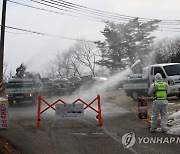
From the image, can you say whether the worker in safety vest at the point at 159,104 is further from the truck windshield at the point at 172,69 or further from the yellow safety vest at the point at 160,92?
the truck windshield at the point at 172,69

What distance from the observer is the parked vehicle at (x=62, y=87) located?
35.3m

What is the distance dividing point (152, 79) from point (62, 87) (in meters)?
15.3

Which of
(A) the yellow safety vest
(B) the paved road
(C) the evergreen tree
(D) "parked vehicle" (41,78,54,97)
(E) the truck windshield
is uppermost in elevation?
(C) the evergreen tree

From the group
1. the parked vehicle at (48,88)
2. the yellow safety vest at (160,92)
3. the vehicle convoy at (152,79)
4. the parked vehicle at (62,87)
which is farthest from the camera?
the parked vehicle at (62,87)

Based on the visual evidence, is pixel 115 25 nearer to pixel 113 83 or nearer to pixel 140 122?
pixel 113 83

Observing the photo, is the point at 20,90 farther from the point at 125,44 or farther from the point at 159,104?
the point at 125,44

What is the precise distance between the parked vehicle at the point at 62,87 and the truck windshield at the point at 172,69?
1595 cm

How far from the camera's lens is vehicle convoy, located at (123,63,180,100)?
66.0 feet

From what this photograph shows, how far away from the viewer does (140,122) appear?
1386 cm

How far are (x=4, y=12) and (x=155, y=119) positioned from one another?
15.5 metres

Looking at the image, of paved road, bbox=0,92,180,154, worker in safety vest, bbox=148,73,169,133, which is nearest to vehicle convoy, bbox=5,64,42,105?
paved road, bbox=0,92,180,154

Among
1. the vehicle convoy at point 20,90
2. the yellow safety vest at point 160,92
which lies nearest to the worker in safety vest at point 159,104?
the yellow safety vest at point 160,92

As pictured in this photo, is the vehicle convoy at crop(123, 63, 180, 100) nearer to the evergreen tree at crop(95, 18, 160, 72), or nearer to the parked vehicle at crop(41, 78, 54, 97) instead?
the parked vehicle at crop(41, 78, 54, 97)

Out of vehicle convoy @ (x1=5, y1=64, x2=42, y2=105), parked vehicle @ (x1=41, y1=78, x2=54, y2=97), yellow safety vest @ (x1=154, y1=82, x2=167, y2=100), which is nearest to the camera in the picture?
yellow safety vest @ (x1=154, y1=82, x2=167, y2=100)
